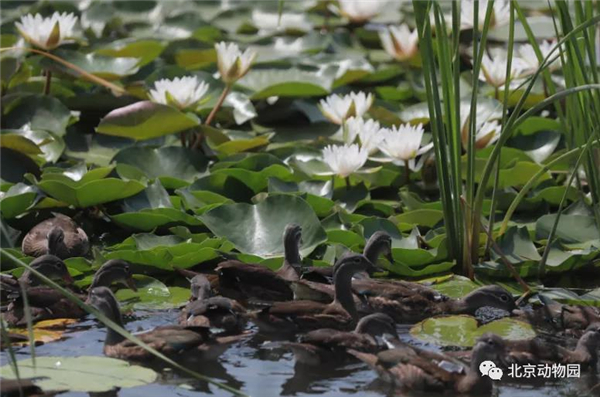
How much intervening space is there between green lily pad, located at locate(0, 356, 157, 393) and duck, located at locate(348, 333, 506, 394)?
879 mm

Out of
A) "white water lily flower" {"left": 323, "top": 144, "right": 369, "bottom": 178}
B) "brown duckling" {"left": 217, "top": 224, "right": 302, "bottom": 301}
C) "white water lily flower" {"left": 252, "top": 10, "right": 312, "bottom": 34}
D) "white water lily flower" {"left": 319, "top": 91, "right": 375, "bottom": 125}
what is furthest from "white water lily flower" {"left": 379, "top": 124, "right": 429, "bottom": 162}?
"white water lily flower" {"left": 252, "top": 10, "right": 312, "bottom": 34}

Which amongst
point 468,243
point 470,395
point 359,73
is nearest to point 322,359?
point 470,395

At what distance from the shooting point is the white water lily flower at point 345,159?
623cm

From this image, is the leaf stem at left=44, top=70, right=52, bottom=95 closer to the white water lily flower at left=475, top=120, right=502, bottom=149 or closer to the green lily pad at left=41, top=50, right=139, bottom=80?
the green lily pad at left=41, top=50, right=139, bottom=80

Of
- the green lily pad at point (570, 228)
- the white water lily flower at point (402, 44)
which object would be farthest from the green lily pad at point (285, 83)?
the green lily pad at point (570, 228)

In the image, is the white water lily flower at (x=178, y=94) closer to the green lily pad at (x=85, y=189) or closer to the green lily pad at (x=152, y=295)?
the green lily pad at (x=85, y=189)

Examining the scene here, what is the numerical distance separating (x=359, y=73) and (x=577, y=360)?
4.21 m

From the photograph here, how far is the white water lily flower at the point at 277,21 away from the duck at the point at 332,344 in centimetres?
606

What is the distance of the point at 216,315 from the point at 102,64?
12.0 feet

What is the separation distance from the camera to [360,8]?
9992 mm

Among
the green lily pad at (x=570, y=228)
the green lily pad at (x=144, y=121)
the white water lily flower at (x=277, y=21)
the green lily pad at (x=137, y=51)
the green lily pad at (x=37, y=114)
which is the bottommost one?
the green lily pad at (x=570, y=228)

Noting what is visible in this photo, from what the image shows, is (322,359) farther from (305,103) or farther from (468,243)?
(305,103)

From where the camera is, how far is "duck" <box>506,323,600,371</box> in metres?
4.61

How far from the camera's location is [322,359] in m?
4.57
